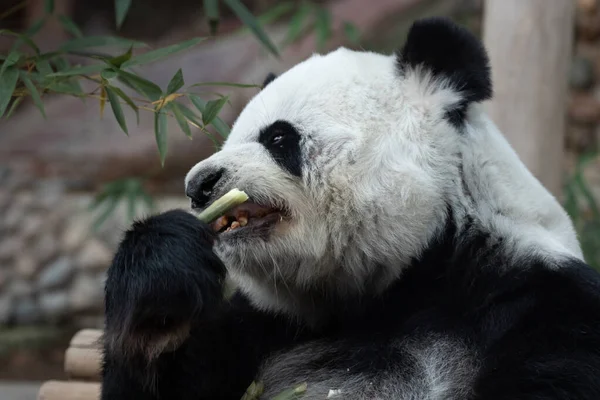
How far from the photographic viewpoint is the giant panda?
2006 mm

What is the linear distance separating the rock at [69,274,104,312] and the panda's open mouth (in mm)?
4916

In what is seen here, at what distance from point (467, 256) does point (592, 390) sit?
1.51ft

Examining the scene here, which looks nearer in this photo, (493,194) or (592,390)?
(592,390)

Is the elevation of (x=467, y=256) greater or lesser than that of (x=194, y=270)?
lesser

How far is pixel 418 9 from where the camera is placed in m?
7.00

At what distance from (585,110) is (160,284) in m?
5.46

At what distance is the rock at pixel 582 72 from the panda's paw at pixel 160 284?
17.2 ft

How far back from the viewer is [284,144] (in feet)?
7.47

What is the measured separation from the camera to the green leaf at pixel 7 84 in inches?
94.0

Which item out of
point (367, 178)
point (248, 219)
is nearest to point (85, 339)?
point (248, 219)

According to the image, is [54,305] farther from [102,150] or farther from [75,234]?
[102,150]

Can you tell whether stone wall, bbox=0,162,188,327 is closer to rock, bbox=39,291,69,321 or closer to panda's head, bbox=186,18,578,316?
rock, bbox=39,291,69,321

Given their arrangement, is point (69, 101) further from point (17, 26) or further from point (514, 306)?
point (514, 306)

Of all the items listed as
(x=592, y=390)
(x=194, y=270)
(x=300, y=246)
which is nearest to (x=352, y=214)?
(x=300, y=246)
